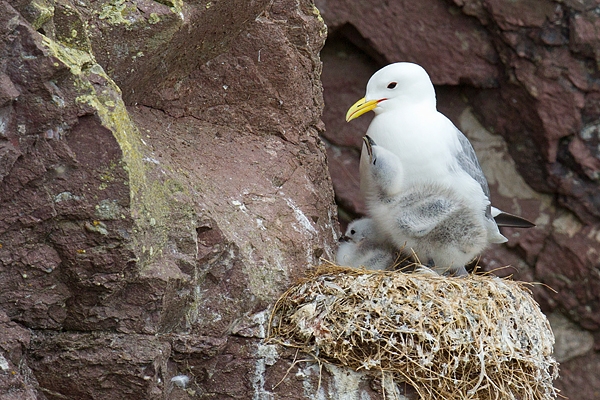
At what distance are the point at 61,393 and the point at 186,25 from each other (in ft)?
4.05

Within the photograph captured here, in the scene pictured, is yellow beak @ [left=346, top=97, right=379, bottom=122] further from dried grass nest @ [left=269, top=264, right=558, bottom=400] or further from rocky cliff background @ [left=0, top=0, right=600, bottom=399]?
dried grass nest @ [left=269, top=264, right=558, bottom=400]

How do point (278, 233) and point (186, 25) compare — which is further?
point (278, 233)

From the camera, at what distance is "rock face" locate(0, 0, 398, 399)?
259 centimetres

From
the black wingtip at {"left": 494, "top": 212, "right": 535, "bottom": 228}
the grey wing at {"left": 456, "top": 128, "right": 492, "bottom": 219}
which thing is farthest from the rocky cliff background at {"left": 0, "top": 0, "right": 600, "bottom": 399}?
the black wingtip at {"left": 494, "top": 212, "right": 535, "bottom": 228}

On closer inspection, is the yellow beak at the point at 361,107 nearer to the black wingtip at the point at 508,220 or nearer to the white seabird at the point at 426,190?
the white seabird at the point at 426,190

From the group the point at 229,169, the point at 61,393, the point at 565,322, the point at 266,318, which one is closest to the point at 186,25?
the point at 229,169

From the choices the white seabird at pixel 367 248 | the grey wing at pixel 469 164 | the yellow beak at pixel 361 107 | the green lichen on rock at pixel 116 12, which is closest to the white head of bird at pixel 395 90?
the yellow beak at pixel 361 107

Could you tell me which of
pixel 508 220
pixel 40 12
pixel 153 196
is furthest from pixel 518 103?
pixel 40 12

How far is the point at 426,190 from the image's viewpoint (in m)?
3.86

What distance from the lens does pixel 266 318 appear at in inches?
129

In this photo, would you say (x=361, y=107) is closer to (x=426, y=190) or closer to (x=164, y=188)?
(x=426, y=190)

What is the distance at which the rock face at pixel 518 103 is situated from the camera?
5238 millimetres

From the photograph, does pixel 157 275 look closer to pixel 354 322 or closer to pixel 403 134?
pixel 354 322

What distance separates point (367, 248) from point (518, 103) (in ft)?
5.82
